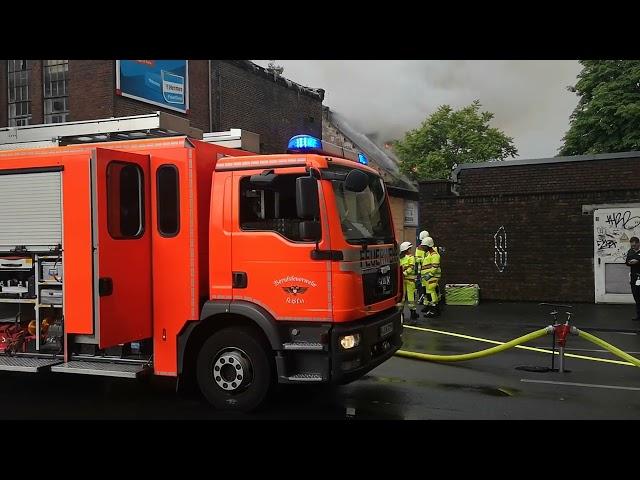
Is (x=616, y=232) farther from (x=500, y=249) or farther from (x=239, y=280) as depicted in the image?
(x=239, y=280)

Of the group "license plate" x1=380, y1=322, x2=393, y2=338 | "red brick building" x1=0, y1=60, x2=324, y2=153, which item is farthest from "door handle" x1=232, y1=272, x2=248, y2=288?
"red brick building" x1=0, y1=60, x2=324, y2=153

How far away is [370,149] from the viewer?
4747 cm

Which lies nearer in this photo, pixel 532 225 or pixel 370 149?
pixel 532 225

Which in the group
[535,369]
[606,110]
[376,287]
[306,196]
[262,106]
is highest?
[262,106]

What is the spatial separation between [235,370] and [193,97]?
51.2 feet

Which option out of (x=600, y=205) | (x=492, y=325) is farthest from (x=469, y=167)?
(x=492, y=325)

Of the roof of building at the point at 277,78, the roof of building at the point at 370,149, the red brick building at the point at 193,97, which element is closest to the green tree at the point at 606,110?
the roof of building at the point at 277,78

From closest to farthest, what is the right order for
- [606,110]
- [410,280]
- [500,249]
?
Result: [410,280], [500,249], [606,110]

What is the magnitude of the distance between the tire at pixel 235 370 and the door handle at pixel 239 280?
1.38 ft

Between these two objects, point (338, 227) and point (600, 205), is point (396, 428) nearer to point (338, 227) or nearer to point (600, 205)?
point (338, 227)

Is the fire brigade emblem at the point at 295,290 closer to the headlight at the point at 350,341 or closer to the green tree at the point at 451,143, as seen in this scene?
the headlight at the point at 350,341

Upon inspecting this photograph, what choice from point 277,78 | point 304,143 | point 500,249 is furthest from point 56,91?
point 304,143

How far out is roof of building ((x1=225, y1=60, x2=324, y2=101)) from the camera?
74.3 ft
